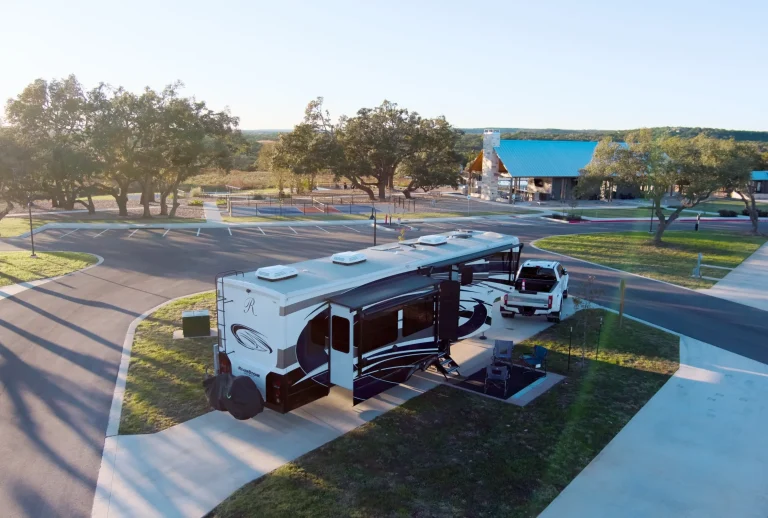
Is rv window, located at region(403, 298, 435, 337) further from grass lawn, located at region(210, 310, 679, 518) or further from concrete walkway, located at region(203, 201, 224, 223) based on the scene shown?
concrete walkway, located at region(203, 201, 224, 223)

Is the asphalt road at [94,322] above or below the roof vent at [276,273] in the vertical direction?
below

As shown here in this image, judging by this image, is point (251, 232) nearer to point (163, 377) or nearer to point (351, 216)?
point (351, 216)

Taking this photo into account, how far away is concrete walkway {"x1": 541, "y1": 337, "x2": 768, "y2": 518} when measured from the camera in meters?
8.20

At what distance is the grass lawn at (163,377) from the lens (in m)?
10.7

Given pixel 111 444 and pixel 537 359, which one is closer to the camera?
pixel 111 444

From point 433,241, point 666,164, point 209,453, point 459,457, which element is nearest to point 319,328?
point 209,453

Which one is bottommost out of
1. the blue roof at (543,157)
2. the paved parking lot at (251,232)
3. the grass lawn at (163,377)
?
the grass lawn at (163,377)

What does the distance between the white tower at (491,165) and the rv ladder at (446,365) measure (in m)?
49.3

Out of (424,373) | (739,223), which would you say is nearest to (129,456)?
(424,373)

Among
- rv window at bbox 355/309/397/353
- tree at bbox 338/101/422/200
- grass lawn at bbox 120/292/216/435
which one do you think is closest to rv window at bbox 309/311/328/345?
rv window at bbox 355/309/397/353

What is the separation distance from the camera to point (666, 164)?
29.2 meters

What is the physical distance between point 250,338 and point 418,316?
3.46m

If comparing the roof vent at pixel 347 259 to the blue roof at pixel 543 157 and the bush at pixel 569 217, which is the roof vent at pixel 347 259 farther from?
the blue roof at pixel 543 157

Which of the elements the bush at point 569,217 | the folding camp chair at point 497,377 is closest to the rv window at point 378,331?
the folding camp chair at point 497,377
